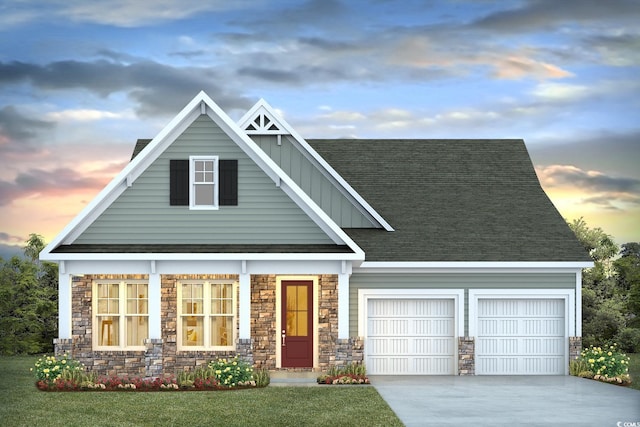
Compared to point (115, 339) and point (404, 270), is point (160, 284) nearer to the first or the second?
point (115, 339)

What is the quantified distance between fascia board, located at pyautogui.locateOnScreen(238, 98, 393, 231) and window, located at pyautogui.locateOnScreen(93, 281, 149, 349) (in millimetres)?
6707

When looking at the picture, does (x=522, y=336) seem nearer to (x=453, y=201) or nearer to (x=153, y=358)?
(x=453, y=201)

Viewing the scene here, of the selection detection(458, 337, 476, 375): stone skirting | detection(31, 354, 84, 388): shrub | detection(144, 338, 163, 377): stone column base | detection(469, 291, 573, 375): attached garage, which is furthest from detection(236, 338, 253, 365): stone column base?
detection(469, 291, 573, 375): attached garage

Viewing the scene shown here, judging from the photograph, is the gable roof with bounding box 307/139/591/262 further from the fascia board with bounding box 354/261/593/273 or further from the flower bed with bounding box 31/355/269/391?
the flower bed with bounding box 31/355/269/391

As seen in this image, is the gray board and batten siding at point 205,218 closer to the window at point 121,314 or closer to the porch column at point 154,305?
the porch column at point 154,305

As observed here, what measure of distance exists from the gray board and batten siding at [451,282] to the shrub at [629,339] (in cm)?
1174

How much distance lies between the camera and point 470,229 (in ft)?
87.2

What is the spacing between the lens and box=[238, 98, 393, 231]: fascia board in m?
26.9

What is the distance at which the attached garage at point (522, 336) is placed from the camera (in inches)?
997

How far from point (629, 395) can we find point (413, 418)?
6739 millimetres

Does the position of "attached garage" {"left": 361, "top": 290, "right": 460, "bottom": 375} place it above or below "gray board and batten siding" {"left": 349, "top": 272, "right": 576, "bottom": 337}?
below

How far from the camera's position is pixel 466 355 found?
82.2 ft

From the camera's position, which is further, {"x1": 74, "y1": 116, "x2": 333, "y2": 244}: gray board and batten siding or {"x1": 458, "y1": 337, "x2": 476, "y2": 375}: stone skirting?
{"x1": 458, "y1": 337, "x2": 476, "y2": 375}: stone skirting

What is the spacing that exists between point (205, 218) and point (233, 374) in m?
4.25
